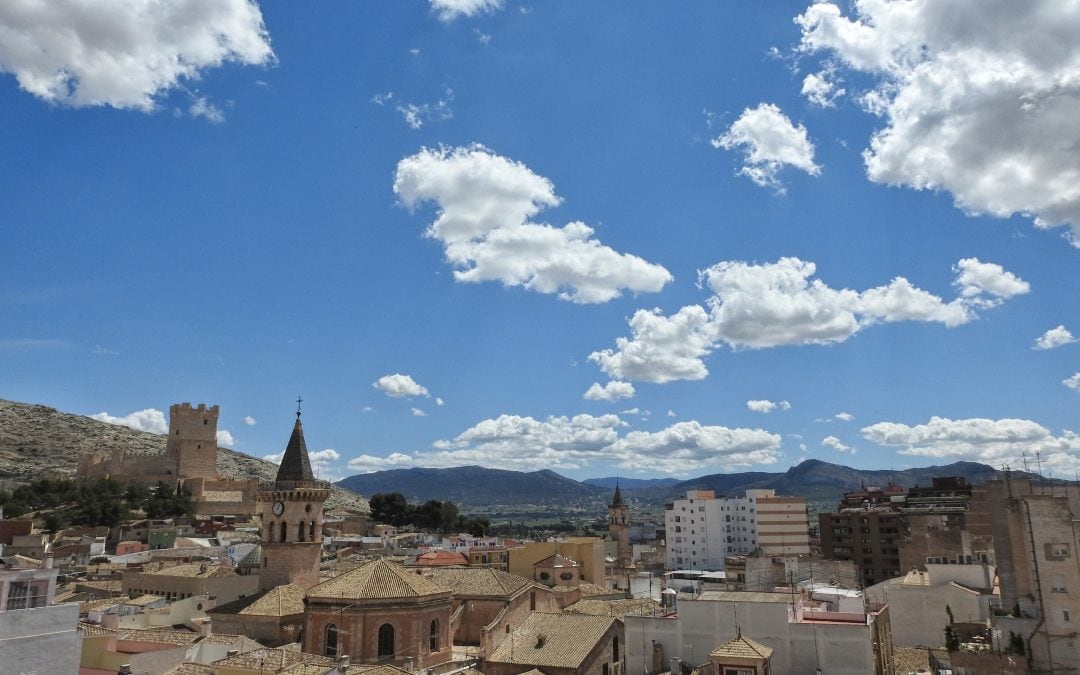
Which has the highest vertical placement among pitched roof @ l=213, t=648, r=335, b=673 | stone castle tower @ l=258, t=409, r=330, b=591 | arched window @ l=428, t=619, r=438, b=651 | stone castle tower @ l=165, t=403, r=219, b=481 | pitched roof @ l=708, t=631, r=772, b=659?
stone castle tower @ l=165, t=403, r=219, b=481

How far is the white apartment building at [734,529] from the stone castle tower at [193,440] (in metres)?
63.1

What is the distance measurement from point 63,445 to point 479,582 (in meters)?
115

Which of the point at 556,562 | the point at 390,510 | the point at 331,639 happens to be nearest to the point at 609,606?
the point at 556,562

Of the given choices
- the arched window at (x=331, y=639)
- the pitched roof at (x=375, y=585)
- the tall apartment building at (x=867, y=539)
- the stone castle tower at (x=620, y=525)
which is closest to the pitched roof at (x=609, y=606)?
the pitched roof at (x=375, y=585)

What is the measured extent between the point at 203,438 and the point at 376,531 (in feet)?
99.5

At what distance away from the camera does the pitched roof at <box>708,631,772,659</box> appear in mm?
25562

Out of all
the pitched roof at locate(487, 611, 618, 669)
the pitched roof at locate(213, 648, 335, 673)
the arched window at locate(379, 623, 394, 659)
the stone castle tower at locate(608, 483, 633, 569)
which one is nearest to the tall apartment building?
the stone castle tower at locate(608, 483, 633, 569)

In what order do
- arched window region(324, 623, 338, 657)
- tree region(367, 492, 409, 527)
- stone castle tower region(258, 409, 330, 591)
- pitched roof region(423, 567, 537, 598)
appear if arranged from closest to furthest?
arched window region(324, 623, 338, 657) < stone castle tower region(258, 409, 330, 591) < pitched roof region(423, 567, 537, 598) < tree region(367, 492, 409, 527)

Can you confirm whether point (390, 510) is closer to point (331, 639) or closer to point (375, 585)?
point (375, 585)

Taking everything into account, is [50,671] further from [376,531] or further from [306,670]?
[376,531]

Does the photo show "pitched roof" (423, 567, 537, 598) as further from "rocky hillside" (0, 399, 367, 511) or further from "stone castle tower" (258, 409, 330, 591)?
"rocky hillside" (0, 399, 367, 511)

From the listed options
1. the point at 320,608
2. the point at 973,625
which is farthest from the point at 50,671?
the point at 973,625

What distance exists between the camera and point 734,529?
105m

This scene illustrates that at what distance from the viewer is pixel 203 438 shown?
105500 mm
